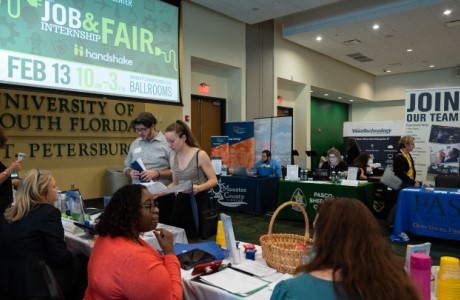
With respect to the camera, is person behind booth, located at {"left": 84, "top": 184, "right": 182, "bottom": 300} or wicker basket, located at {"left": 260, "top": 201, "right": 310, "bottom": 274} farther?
wicker basket, located at {"left": 260, "top": 201, "right": 310, "bottom": 274}

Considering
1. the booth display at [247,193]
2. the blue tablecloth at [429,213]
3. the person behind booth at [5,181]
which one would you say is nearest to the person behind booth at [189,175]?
the person behind booth at [5,181]

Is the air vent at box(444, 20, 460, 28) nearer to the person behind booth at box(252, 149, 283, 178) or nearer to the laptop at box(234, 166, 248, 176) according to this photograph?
the person behind booth at box(252, 149, 283, 178)

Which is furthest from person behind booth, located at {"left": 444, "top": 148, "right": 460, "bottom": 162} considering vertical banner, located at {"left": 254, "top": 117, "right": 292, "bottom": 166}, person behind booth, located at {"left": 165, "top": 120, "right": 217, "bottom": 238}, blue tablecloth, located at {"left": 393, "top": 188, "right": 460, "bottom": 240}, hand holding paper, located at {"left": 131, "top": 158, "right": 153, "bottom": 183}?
hand holding paper, located at {"left": 131, "top": 158, "right": 153, "bottom": 183}

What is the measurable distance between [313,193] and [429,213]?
141 cm

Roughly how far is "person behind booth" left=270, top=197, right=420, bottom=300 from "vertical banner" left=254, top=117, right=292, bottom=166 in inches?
244

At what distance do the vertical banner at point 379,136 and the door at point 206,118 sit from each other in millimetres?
3436

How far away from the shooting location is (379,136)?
9.53 meters

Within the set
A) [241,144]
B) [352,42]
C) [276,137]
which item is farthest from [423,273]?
[352,42]

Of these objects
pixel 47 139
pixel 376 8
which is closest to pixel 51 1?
pixel 47 139

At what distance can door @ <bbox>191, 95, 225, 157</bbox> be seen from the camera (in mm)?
7793

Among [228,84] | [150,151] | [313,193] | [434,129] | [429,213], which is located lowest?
[429,213]

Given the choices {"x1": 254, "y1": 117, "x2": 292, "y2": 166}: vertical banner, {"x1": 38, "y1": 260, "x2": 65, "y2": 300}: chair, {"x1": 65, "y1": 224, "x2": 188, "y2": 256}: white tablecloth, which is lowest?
{"x1": 65, "y1": 224, "x2": 188, "y2": 256}: white tablecloth

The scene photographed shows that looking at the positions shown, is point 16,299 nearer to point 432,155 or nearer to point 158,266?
point 158,266

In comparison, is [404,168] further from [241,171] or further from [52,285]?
[52,285]
